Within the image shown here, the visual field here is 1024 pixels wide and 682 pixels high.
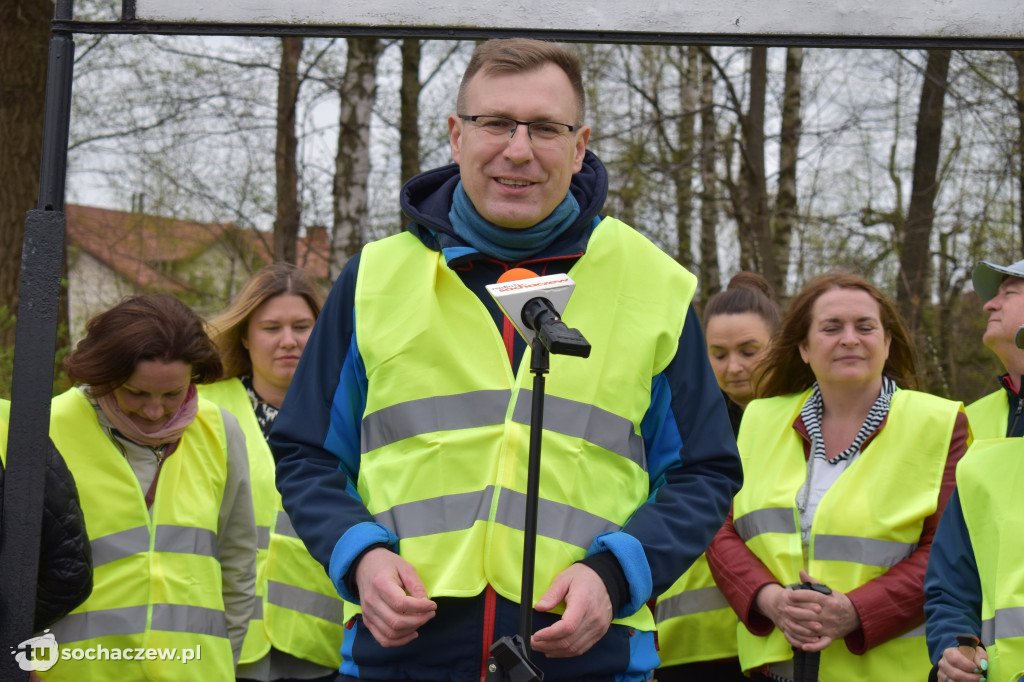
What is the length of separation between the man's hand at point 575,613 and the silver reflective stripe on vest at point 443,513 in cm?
24

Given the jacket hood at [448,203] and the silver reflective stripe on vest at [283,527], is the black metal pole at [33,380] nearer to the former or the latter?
the jacket hood at [448,203]

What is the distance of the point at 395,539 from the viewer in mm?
2496

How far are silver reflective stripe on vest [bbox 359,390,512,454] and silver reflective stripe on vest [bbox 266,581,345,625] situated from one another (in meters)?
1.96

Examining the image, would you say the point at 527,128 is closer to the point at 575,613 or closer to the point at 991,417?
the point at 575,613

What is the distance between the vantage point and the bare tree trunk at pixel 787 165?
13125 mm

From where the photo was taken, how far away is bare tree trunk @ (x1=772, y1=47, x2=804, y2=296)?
43.1ft

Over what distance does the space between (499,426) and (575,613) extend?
48 cm

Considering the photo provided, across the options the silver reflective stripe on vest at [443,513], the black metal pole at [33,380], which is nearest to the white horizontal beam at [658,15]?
the black metal pole at [33,380]

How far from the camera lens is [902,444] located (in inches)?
163

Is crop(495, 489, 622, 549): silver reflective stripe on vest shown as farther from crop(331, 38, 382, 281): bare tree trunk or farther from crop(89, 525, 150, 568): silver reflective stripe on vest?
crop(331, 38, 382, 281): bare tree trunk

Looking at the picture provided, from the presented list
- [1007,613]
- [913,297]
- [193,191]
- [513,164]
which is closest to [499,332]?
[513,164]

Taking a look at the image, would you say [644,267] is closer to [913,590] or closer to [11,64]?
[913,590]

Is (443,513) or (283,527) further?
(283,527)

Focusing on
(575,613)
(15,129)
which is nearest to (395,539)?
(575,613)
